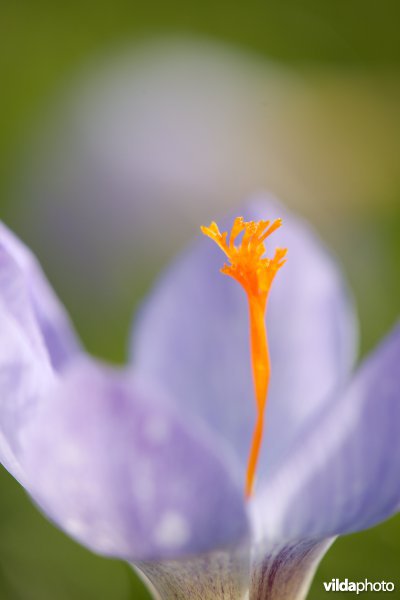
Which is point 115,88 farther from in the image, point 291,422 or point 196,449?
point 196,449

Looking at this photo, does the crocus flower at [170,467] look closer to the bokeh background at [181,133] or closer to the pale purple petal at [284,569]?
the pale purple petal at [284,569]

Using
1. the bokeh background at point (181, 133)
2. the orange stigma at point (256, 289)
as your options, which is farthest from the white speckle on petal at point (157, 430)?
the bokeh background at point (181, 133)

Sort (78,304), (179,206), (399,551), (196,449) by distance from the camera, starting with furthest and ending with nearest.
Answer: (179,206), (78,304), (399,551), (196,449)

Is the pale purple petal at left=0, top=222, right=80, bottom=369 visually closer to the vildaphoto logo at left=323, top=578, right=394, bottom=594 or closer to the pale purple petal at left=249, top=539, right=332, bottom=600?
the pale purple petal at left=249, top=539, right=332, bottom=600

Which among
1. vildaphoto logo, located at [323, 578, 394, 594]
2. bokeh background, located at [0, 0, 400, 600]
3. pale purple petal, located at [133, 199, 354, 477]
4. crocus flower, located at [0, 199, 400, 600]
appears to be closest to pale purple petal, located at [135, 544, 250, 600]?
crocus flower, located at [0, 199, 400, 600]

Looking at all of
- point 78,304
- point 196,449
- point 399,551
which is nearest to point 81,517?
point 196,449

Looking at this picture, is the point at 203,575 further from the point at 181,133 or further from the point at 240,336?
the point at 181,133

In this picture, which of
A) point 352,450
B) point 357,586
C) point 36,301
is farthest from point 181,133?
point 352,450
